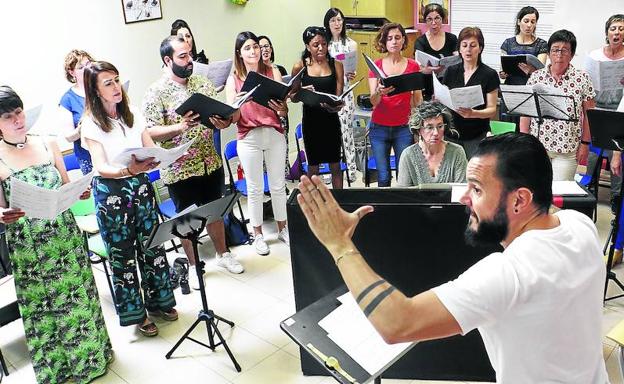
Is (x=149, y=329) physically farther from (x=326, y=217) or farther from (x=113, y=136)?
(x=326, y=217)

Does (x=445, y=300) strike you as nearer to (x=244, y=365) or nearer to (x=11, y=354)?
(x=244, y=365)

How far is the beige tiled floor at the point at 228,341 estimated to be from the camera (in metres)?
3.24

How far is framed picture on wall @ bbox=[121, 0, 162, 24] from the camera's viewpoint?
17.0 feet

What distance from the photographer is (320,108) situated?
4676 mm

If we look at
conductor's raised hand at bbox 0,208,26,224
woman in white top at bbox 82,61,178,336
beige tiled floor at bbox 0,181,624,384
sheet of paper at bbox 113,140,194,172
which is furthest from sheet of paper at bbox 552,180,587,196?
conductor's raised hand at bbox 0,208,26,224

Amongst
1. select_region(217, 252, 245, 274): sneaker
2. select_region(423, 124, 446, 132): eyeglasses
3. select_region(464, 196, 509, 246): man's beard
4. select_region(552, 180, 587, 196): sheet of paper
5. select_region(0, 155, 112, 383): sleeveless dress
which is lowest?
select_region(217, 252, 245, 274): sneaker

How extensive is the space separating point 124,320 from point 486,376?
2155 mm

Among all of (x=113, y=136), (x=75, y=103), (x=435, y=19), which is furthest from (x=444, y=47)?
(x=113, y=136)

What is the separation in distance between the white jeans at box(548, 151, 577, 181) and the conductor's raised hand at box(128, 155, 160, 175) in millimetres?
2751

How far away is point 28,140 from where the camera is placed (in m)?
2.95

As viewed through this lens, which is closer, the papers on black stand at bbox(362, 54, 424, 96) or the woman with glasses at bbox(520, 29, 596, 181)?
the woman with glasses at bbox(520, 29, 596, 181)

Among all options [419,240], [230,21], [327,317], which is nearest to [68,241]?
[327,317]

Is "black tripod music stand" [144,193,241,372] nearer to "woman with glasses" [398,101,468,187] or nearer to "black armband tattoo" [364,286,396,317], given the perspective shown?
"woman with glasses" [398,101,468,187]

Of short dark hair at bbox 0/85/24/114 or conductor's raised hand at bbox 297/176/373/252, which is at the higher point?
short dark hair at bbox 0/85/24/114
